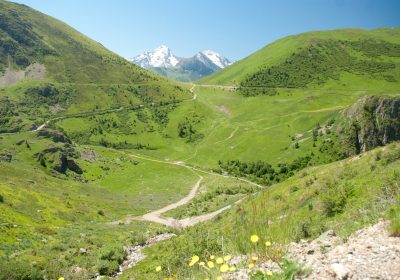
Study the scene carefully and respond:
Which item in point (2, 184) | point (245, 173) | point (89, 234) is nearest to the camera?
point (89, 234)

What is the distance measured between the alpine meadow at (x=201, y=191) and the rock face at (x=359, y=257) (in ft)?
0.12

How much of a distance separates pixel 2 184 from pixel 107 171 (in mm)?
66600

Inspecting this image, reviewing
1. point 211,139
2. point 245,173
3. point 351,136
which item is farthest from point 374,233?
point 211,139

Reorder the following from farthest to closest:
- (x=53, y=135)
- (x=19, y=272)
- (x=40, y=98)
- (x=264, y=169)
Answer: (x=40, y=98) → (x=53, y=135) → (x=264, y=169) → (x=19, y=272)

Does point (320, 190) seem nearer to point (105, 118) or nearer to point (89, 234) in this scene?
point (89, 234)

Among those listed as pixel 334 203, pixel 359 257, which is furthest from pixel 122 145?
pixel 359 257

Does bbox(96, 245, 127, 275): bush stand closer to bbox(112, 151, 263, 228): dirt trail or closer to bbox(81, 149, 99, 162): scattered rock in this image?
bbox(112, 151, 263, 228): dirt trail

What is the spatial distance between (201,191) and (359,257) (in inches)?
3575

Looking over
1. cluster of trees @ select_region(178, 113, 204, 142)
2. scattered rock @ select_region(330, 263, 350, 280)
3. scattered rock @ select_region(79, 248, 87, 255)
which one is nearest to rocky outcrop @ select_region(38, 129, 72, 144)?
cluster of trees @ select_region(178, 113, 204, 142)

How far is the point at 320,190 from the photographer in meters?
27.1

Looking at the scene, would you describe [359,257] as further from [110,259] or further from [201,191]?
[201,191]

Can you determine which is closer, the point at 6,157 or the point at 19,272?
the point at 19,272

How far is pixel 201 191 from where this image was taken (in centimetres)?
9731

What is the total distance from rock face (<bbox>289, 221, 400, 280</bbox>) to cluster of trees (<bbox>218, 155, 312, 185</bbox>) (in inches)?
3720
